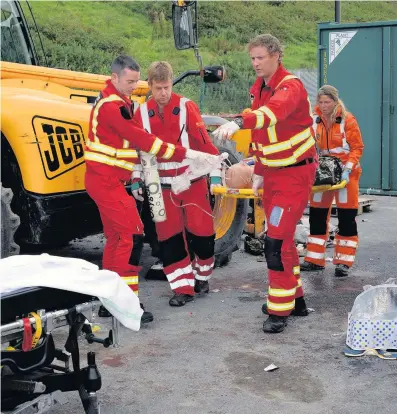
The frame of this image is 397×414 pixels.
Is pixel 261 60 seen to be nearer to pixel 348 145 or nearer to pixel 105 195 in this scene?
pixel 105 195

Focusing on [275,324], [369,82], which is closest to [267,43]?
[275,324]

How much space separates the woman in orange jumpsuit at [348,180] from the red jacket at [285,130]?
1.60 metres

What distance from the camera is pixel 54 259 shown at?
358 centimetres

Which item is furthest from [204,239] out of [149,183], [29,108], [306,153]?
[29,108]

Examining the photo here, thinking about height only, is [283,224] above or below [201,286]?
above

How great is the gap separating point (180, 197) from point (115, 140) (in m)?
0.83

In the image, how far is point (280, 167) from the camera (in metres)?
5.55

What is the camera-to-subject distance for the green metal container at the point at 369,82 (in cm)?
935

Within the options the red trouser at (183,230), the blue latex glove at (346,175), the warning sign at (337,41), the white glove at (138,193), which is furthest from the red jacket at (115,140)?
the warning sign at (337,41)

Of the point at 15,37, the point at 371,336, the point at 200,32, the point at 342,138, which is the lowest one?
the point at 371,336

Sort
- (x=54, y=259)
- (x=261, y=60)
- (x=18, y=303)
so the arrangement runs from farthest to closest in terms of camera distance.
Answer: (x=261, y=60) → (x=54, y=259) → (x=18, y=303)

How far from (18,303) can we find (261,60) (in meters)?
2.88

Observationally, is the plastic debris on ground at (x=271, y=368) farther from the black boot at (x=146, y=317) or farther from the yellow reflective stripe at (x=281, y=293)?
the black boot at (x=146, y=317)

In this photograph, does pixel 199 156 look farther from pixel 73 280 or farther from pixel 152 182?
pixel 73 280
